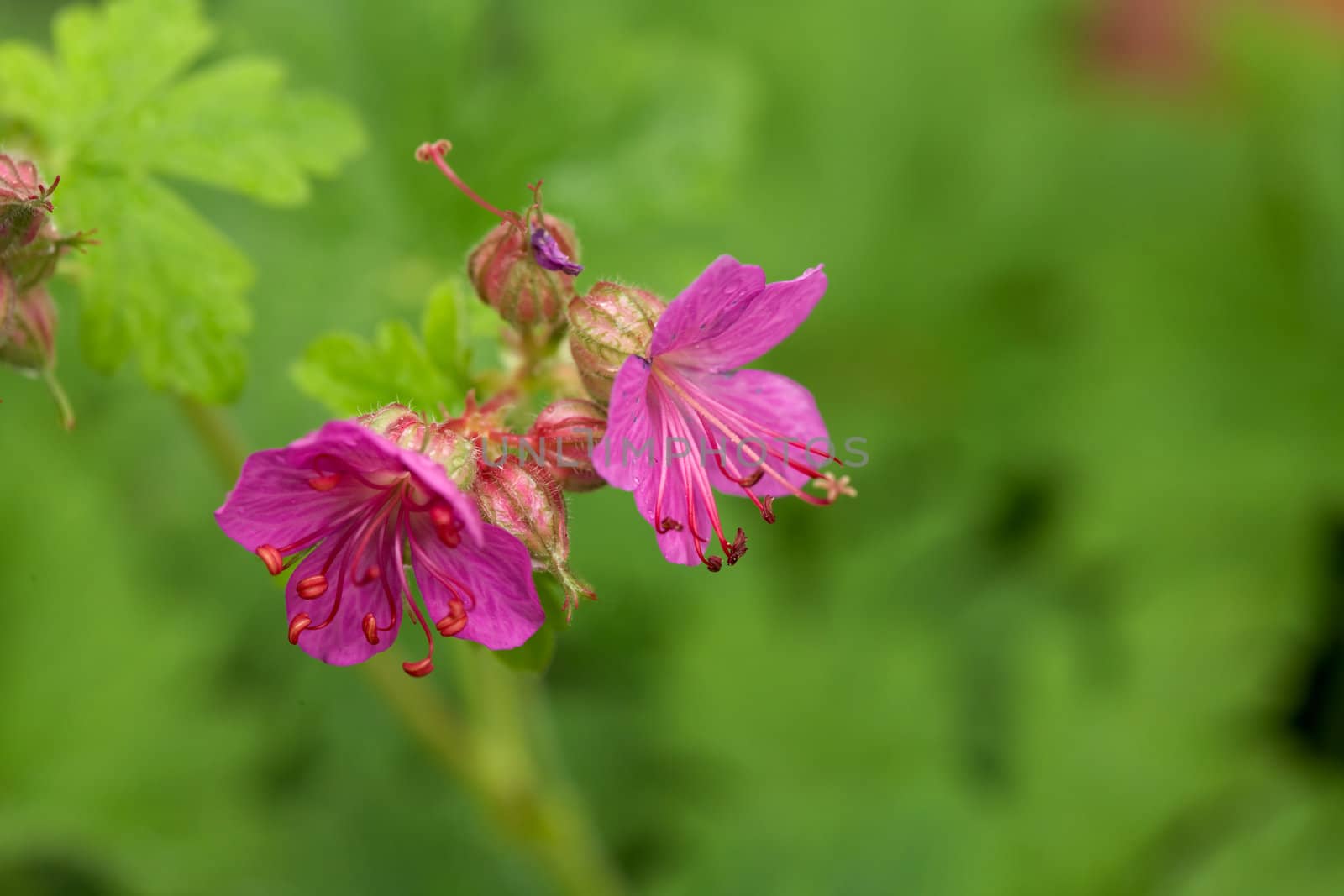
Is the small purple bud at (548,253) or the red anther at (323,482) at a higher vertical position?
the small purple bud at (548,253)

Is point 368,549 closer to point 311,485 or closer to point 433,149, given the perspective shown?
point 311,485

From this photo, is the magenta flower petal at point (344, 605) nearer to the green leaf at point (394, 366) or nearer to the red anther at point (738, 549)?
the green leaf at point (394, 366)

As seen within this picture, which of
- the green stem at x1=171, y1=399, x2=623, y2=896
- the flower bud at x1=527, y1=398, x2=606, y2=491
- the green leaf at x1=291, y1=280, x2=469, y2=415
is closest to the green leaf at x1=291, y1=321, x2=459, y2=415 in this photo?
the green leaf at x1=291, y1=280, x2=469, y2=415

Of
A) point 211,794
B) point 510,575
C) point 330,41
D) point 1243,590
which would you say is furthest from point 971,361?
point 510,575

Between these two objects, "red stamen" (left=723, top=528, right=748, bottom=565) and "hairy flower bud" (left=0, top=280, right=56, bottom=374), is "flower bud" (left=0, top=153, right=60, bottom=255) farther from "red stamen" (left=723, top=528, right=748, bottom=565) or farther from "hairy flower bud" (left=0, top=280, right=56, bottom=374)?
"red stamen" (left=723, top=528, right=748, bottom=565)

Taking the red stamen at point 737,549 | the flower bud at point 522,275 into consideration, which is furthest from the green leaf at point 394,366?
the red stamen at point 737,549

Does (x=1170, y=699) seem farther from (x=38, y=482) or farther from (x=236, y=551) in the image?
(x=38, y=482)
